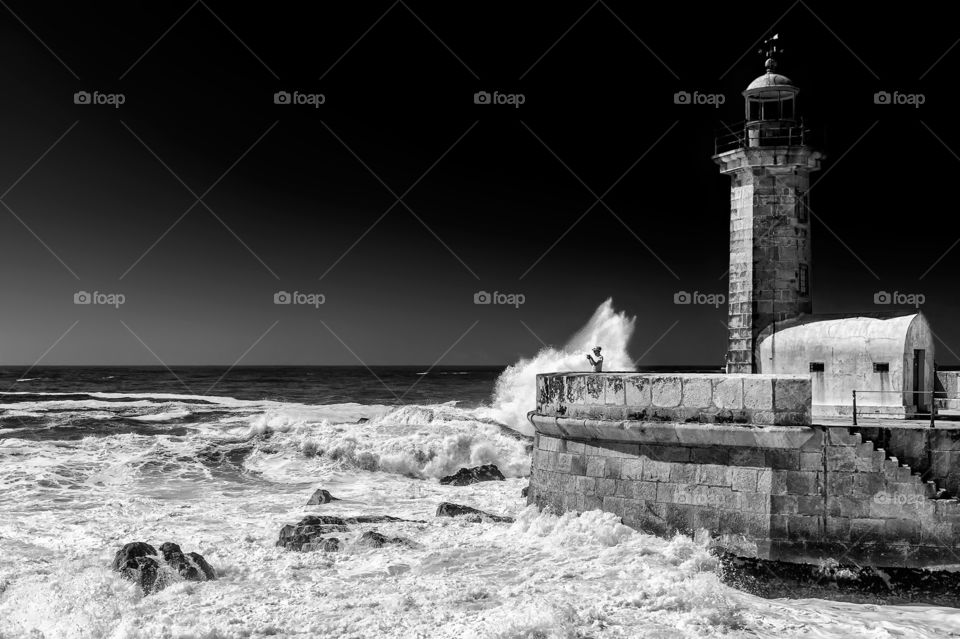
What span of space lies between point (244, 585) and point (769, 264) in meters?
8.95

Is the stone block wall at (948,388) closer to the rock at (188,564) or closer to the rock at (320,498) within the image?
the rock at (320,498)

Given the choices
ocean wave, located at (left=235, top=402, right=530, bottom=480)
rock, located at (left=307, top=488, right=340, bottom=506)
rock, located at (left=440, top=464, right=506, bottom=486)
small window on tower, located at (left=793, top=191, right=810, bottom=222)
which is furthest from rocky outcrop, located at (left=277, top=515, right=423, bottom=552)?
small window on tower, located at (left=793, top=191, right=810, bottom=222)

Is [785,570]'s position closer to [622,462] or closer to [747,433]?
[747,433]

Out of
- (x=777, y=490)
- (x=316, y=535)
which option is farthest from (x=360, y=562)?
(x=777, y=490)

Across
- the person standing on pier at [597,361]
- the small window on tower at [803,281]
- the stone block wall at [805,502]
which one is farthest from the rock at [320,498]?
the small window on tower at [803,281]

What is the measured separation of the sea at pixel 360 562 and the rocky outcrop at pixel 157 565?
5.8 inches

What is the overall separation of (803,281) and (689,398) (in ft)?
15.9

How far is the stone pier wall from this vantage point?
812 cm

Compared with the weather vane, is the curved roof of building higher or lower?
lower

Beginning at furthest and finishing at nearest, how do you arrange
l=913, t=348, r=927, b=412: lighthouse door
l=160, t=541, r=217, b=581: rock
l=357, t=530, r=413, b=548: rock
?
1. l=913, t=348, r=927, b=412: lighthouse door
2. l=357, t=530, r=413, b=548: rock
3. l=160, t=541, r=217, b=581: rock

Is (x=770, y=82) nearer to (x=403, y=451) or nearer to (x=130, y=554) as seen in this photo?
(x=403, y=451)

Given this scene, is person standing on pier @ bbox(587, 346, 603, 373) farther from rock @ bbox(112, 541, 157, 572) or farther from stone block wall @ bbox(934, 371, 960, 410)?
rock @ bbox(112, 541, 157, 572)

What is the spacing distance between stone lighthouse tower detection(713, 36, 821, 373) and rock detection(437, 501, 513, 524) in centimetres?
466

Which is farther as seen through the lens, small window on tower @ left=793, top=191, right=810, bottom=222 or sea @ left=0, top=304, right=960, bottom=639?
small window on tower @ left=793, top=191, right=810, bottom=222
